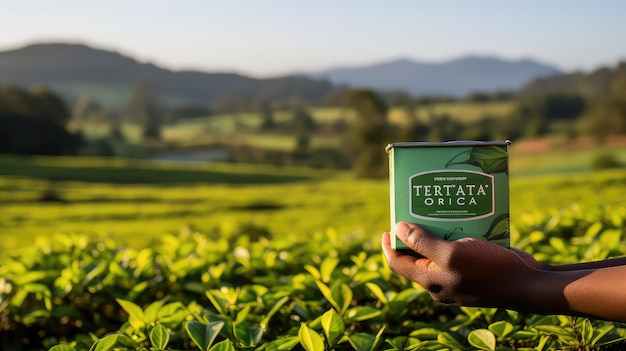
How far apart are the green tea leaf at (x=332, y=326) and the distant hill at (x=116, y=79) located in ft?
259

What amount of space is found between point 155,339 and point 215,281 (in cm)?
86

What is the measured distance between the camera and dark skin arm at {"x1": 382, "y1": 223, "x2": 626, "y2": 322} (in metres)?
1.29

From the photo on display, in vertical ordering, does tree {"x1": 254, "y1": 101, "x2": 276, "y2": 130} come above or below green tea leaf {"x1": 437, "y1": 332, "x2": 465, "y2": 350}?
below

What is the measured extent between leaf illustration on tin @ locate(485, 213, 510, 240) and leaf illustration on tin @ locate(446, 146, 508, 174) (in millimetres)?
103

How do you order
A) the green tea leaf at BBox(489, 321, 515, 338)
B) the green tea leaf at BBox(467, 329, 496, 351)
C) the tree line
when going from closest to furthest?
1. the green tea leaf at BBox(467, 329, 496, 351)
2. the green tea leaf at BBox(489, 321, 515, 338)
3. the tree line

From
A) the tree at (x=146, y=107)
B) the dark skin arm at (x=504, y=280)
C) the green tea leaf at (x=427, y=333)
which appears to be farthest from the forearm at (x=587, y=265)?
the tree at (x=146, y=107)

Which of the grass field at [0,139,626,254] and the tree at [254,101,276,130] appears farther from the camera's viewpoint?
the tree at [254,101,276,130]

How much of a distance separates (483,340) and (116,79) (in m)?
99.1

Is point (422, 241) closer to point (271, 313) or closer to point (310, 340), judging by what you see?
point (310, 340)

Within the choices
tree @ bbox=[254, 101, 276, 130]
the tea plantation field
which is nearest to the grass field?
the tea plantation field

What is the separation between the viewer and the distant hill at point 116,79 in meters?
84.3

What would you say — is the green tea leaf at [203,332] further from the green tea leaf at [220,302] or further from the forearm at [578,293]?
the forearm at [578,293]

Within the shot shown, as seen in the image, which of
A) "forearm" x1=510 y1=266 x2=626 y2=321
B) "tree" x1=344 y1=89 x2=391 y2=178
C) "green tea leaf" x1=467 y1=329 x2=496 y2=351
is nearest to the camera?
"forearm" x1=510 y1=266 x2=626 y2=321

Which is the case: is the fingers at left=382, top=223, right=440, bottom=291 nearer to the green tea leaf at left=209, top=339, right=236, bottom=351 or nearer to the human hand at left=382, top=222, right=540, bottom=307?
the human hand at left=382, top=222, right=540, bottom=307
